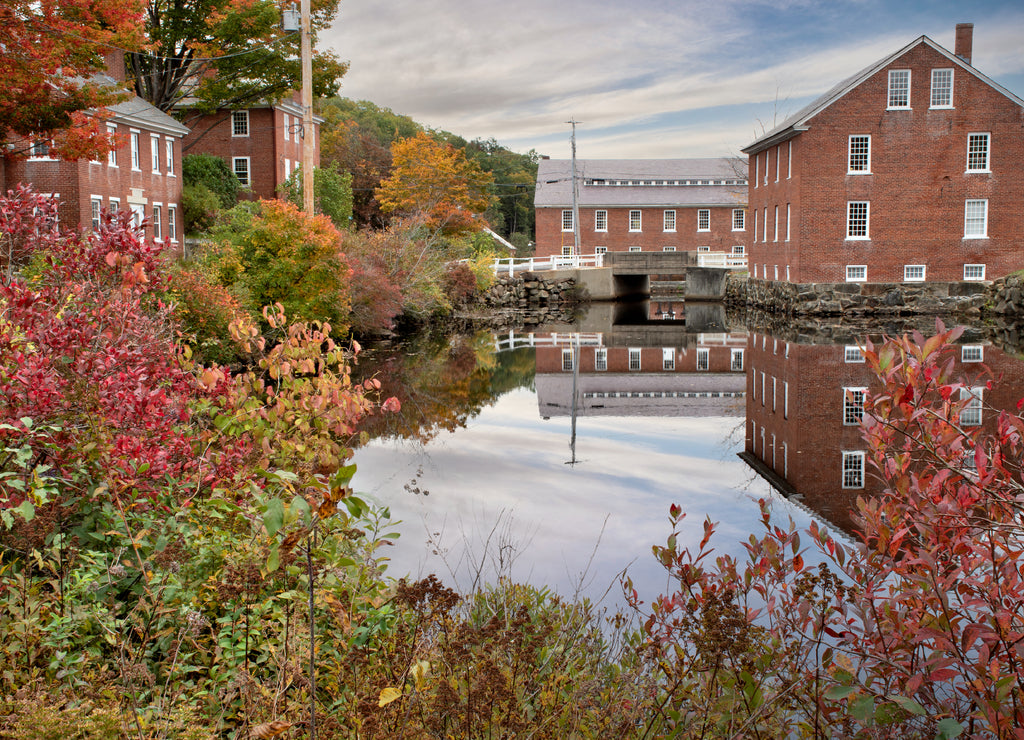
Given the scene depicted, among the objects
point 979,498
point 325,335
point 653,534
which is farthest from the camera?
point 653,534

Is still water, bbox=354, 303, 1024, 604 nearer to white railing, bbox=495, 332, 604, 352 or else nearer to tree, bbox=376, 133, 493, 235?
white railing, bbox=495, 332, 604, 352

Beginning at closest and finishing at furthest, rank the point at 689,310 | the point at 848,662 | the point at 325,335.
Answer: the point at 848,662
the point at 325,335
the point at 689,310

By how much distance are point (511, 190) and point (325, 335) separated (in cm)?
9695

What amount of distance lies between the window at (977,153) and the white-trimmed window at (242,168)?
35.7 m

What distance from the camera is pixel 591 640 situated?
6930 millimetres

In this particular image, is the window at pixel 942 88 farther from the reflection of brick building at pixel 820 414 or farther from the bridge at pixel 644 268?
the bridge at pixel 644 268

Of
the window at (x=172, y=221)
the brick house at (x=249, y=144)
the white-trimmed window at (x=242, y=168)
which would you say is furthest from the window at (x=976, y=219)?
the white-trimmed window at (x=242, y=168)

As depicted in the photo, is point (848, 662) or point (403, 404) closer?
point (848, 662)

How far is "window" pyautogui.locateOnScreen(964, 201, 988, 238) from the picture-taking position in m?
42.2

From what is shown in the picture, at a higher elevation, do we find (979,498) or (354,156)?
(354,156)

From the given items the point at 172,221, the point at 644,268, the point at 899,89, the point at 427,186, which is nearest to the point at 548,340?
the point at 899,89

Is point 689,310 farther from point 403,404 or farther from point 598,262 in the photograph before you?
point 403,404

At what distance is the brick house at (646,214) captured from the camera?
7544 centimetres

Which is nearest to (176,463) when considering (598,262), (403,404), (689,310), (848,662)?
(848,662)
